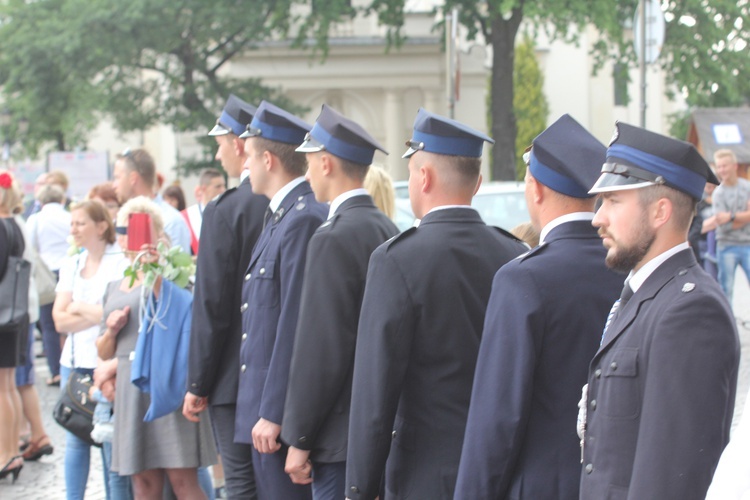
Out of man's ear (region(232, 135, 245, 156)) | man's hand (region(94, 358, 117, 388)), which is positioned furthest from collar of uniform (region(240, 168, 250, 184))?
man's hand (region(94, 358, 117, 388))

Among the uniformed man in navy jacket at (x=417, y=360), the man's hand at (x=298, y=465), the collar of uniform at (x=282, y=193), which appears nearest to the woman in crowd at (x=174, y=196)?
the collar of uniform at (x=282, y=193)

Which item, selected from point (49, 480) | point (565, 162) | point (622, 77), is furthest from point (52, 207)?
point (622, 77)

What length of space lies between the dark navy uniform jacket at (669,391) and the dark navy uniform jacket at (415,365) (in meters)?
1.01

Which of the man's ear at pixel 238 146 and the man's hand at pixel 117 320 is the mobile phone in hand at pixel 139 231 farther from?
the man's ear at pixel 238 146

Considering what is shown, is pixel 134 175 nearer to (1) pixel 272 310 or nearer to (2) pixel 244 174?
(2) pixel 244 174

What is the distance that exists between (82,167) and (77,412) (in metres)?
17.5

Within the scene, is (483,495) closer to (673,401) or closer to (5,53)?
(673,401)

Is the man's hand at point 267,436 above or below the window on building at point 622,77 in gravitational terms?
below

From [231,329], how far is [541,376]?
236 cm

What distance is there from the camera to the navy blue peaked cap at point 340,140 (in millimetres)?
4742

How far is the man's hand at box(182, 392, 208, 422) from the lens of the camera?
5344mm

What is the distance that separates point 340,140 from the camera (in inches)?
187

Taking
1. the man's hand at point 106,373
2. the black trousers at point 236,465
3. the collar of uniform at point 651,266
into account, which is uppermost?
the collar of uniform at point 651,266

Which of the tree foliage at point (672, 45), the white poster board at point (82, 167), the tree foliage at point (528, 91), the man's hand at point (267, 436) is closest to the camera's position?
the man's hand at point (267, 436)
